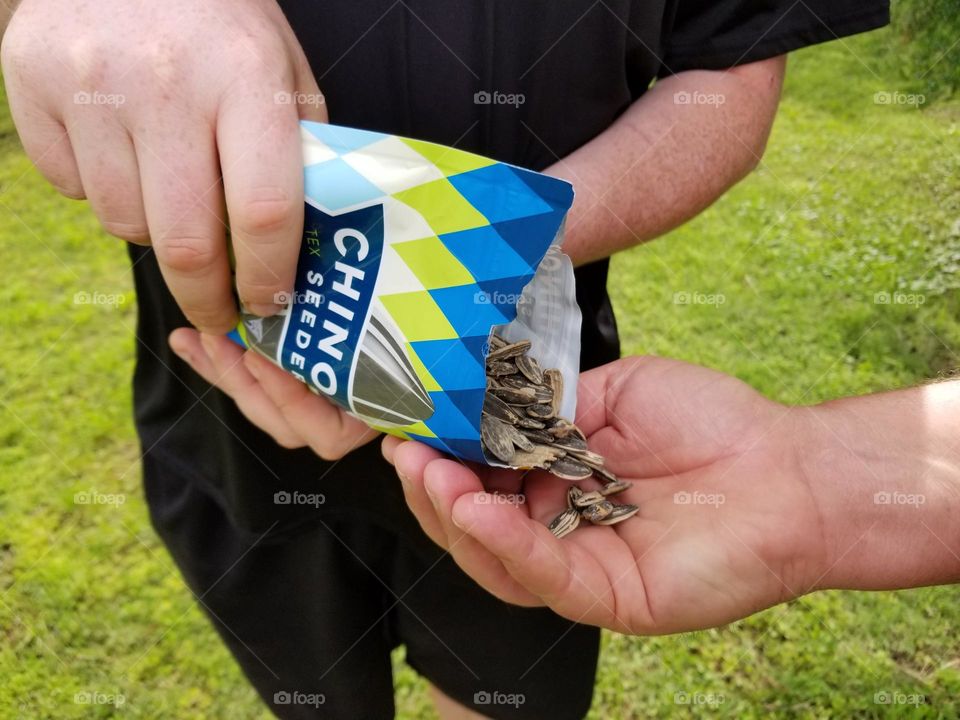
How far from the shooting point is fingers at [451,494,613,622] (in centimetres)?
94

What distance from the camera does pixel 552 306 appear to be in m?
1.16

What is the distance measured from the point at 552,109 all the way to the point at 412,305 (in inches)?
17.2

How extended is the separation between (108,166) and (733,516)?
0.91 meters

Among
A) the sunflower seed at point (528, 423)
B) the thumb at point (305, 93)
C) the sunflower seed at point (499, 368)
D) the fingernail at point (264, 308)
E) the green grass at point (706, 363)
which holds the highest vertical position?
the thumb at point (305, 93)

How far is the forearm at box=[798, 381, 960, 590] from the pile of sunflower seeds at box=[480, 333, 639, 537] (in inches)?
11.3

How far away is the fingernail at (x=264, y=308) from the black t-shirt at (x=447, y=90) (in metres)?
0.30

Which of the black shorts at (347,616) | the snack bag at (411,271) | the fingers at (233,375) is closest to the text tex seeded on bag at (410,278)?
the snack bag at (411,271)

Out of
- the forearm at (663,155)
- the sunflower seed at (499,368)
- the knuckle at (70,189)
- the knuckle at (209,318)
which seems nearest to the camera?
the knuckle at (70,189)

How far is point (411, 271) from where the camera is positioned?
97cm

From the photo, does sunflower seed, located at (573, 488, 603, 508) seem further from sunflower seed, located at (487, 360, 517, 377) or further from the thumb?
the thumb

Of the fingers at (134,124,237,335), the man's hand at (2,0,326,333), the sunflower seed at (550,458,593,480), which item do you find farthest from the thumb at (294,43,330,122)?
the sunflower seed at (550,458,593,480)

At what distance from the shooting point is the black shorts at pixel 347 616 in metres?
1.38

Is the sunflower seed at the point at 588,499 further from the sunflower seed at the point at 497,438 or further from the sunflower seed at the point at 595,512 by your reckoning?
the sunflower seed at the point at 497,438

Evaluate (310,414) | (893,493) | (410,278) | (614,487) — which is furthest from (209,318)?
(893,493)
